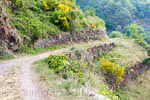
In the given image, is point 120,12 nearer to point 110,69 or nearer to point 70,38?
point 70,38

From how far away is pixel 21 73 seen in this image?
7375 mm

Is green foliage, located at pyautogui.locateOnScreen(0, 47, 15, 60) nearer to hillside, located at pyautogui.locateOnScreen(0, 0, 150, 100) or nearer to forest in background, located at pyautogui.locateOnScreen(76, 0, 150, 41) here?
hillside, located at pyautogui.locateOnScreen(0, 0, 150, 100)

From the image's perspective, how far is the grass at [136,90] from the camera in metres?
12.2

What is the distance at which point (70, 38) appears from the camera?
59.1 ft

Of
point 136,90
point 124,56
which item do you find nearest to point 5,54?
point 136,90

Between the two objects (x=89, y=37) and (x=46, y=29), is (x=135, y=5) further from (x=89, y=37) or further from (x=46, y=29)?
(x=46, y=29)

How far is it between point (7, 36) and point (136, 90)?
38.7ft

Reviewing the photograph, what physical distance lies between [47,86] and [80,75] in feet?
5.23

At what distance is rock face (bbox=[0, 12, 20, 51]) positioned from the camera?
1061 cm

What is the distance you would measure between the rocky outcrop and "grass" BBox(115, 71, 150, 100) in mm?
7868

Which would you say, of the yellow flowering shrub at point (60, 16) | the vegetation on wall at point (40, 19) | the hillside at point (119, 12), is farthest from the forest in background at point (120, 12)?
the yellow flowering shrub at point (60, 16)

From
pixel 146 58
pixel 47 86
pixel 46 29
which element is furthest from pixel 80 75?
pixel 146 58

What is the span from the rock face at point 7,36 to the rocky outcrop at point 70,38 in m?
2.39

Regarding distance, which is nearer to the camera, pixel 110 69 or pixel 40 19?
pixel 110 69
